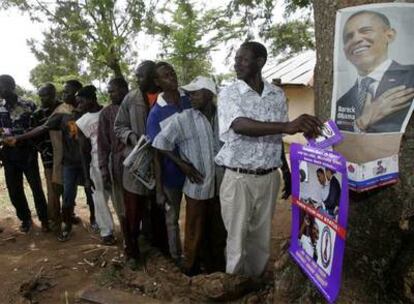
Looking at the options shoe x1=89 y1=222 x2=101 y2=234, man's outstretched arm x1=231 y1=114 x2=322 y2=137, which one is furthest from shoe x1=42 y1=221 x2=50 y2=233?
man's outstretched arm x1=231 y1=114 x2=322 y2=137

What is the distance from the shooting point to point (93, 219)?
220 inches

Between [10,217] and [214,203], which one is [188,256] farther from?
[10,217]

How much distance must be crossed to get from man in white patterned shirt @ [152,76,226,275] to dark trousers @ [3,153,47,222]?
262cm

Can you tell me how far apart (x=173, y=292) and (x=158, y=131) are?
4.02ft

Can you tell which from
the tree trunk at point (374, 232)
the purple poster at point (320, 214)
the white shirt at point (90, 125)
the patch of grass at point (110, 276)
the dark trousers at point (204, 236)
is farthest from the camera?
the white shirt at point (90, 125)

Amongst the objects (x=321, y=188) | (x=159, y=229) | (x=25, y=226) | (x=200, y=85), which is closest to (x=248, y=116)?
(x=200, y=85)

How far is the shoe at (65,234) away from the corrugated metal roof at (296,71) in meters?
8.42

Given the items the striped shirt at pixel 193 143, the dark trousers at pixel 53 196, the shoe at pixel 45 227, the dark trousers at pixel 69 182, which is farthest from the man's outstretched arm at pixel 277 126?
the shoe at pixel 45 227

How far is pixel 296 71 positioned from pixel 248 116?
36.4ft

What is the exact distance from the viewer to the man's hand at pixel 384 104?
201 centimetres

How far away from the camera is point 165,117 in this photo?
3.45 metres

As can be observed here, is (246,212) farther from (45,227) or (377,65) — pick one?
(45,227)

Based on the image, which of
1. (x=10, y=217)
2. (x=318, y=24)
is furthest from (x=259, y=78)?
(x=10, y=217)

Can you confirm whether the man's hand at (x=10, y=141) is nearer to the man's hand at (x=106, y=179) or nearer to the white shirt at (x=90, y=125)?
the white shirt at (x=90, y=125)
